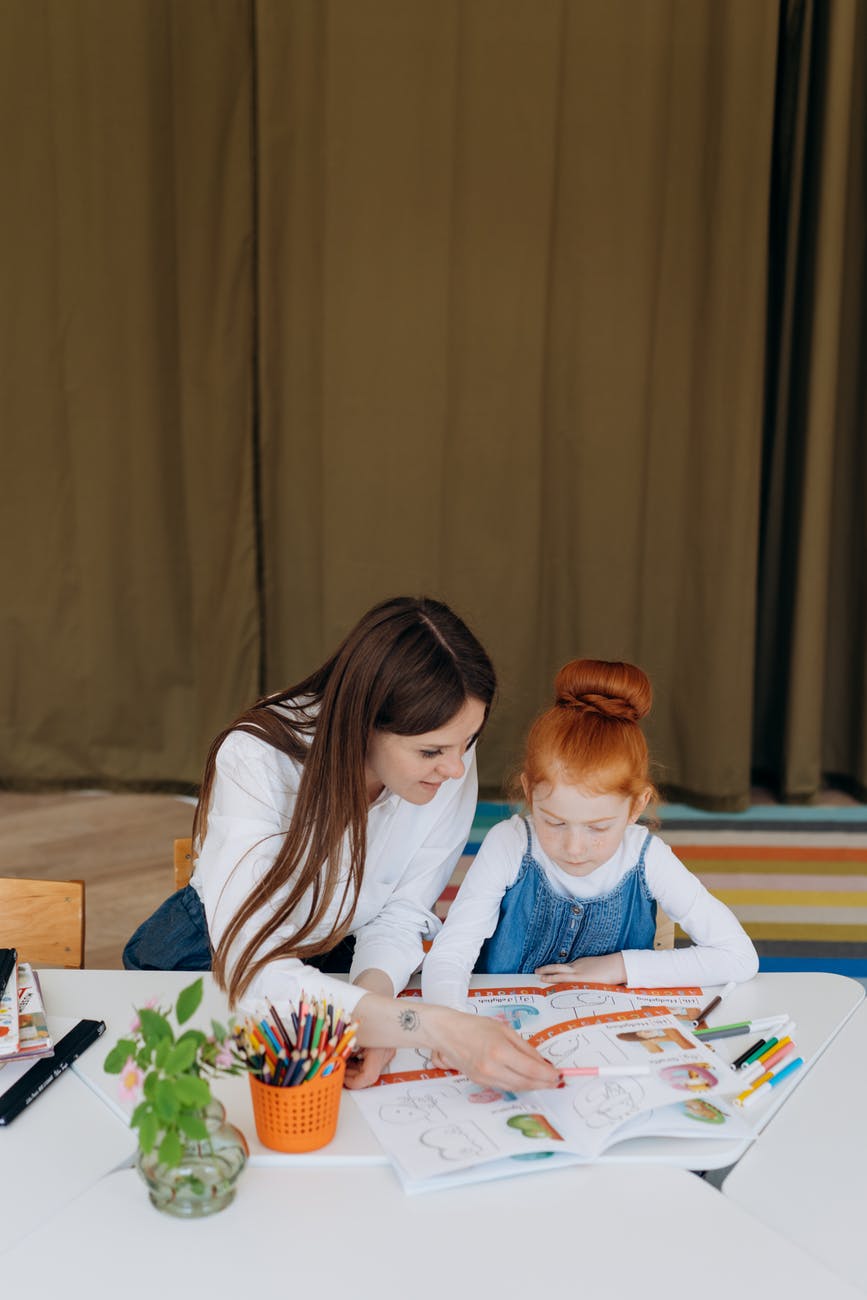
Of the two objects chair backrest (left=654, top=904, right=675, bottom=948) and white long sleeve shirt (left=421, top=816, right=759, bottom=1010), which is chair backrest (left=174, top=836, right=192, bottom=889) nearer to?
white long sleeve shirt (left=421, top=816, right=759, bottom=1010)

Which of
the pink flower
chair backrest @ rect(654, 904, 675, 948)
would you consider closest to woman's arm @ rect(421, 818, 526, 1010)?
chair backrest @ rect(654, 904, 675, 948)

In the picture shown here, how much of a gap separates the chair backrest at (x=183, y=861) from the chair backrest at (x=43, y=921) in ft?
0.66

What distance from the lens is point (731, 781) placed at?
3.83 meters

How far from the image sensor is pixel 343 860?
1573 millimetres

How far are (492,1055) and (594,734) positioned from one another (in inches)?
19.8

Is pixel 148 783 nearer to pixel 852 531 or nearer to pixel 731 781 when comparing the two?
pixel 731 781

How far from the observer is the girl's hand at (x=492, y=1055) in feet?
3.95

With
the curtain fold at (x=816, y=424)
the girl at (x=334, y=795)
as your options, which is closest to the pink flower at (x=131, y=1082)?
the girl at (x=334, y=795)

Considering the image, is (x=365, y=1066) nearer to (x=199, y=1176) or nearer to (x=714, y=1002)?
(x=199, y=1176)

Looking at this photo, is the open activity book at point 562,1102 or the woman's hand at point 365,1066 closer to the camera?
the open activity book at point 562,1102

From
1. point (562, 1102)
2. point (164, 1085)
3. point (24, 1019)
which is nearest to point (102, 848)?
point (24, 1019)

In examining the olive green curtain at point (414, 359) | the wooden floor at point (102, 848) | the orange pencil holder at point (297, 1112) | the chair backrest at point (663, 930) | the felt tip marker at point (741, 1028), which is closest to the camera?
the orange pencil holder at point (297, 1112)

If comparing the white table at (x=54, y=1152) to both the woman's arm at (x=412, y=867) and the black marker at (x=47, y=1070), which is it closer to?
the black marker at (x=47, y=1070)

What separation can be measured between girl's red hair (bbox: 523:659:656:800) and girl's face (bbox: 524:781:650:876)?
1 cm
